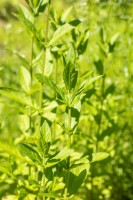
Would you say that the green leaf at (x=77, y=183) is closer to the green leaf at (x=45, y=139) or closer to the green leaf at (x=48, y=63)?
the green leaf at (x=45, y=139)

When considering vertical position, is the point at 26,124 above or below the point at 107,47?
below

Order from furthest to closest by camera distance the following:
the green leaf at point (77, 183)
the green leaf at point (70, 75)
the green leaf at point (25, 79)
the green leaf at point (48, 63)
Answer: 1. the green leaf at point (25, 79)
2. the green leaf at point (48, 63)
3. the green leaf at point (77, 183)
4. the green leaf at point (70, 75)

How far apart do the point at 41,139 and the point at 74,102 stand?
131 mm

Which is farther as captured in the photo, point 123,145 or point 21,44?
point 21,44

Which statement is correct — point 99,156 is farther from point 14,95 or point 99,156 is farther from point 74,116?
point 14,95

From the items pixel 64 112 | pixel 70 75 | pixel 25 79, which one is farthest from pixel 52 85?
pixel 25 79

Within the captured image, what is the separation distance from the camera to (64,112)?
3.81 ft

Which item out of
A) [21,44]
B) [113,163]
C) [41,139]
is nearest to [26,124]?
[41,139]

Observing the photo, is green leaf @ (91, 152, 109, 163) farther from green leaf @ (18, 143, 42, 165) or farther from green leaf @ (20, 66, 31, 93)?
green leaf @ (20, 66, 31, 93)

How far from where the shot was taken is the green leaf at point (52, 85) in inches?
39.4

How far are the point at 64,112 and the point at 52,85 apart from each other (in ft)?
0.57

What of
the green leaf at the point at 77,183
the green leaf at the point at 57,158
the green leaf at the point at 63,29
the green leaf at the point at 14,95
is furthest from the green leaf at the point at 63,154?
the green leaf at the point at 63,29

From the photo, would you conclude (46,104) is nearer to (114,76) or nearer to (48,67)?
(48,67)

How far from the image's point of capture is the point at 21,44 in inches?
115
